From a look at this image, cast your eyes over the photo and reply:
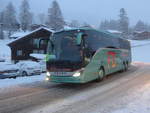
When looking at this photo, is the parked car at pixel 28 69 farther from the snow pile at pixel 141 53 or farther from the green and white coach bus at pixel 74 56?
the snow pile at pixel 141 53

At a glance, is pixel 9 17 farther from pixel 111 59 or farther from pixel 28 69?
pixel 111 59

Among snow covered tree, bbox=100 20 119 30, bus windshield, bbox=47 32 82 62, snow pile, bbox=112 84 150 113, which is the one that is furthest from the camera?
snow covered tree, bbox=100 20 119 30

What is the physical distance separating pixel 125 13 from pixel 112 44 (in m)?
91.0

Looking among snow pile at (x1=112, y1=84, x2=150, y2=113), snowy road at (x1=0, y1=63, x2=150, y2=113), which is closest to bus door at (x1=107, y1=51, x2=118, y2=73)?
snowy road at (x1=0, y1=63, x2=150, y2=113)

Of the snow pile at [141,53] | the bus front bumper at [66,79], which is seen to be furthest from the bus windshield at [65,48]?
the snow pile at [141,53]

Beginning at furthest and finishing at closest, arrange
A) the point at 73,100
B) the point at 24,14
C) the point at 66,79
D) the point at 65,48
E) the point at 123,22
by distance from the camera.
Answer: the point at 123,22, the point at 24,14, the point at 65,48, the point at 66,79, the point at 73,100

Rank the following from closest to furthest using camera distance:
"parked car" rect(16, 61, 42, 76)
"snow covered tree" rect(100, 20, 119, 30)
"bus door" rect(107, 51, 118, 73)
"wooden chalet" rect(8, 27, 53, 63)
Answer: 1. "bus door" rect(107, 51, 118, 73)
2. "parked car" rect(16, 61, 42, 76)
3. "wooden chalet" rect(8, 27, 53, 63)
4. "snow covered tree" rect(100, 20, 119, 30)

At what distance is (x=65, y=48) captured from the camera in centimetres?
1239

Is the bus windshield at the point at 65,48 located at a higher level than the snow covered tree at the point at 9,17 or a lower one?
lower

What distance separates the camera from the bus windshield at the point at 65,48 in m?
12.2

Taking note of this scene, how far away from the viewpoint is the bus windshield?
39.9 ft

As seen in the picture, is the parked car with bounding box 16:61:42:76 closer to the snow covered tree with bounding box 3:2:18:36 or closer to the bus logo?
the bus logo

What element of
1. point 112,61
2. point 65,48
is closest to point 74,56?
point 65,48

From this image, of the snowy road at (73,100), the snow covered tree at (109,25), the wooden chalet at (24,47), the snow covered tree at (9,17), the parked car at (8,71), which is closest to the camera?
the snowy road at (73,100)
